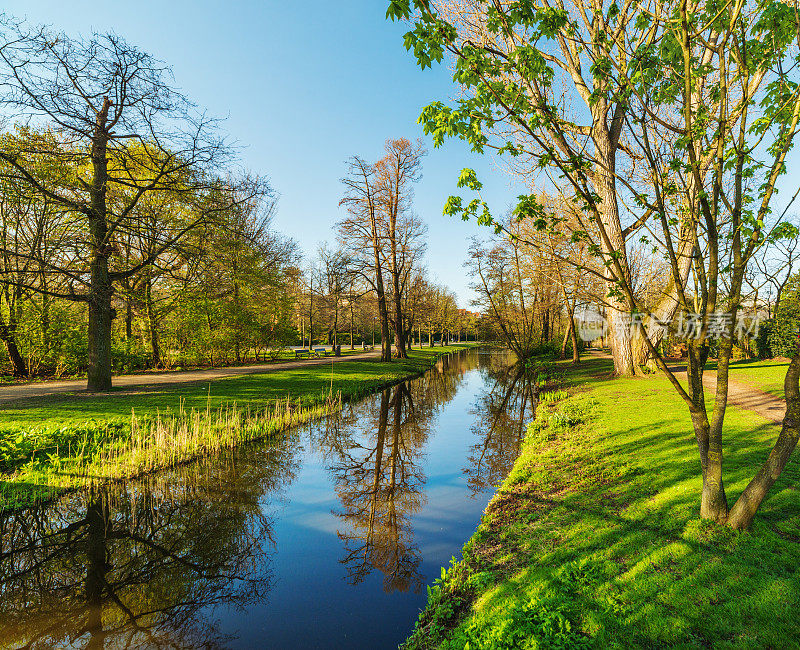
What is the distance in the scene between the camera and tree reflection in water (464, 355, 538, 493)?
27.6ft

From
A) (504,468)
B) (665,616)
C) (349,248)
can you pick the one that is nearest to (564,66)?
(504,468)

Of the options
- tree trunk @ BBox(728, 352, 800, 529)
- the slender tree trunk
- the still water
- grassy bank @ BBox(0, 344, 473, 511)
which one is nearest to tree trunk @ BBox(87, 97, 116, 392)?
grassy bank @ BBox(0, 344, 473, 511)

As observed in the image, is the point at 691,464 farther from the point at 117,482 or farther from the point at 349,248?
the point at 349,248

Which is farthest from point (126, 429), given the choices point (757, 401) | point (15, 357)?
point (757, 401)

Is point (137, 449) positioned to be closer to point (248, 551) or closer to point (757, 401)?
point (248, 551)

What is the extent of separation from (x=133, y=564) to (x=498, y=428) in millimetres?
9803

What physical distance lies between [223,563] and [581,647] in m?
4.46

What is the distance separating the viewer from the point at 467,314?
83188 mm

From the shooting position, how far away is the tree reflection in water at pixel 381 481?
209 inches

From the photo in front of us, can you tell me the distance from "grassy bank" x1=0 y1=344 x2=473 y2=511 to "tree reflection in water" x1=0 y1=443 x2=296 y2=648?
626 mm

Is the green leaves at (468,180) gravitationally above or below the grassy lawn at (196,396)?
above

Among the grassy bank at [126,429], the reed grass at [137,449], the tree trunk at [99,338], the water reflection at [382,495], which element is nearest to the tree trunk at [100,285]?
the tree trunk at [99,338]

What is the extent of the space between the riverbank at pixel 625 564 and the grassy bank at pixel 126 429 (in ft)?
22.0

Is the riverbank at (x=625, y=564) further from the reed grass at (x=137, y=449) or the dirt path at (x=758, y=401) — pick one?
the reed grass at (x=137, y=449)
